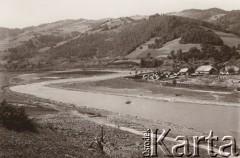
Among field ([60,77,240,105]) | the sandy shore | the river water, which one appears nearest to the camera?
the river water

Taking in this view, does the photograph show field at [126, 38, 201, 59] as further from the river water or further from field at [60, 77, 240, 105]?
the river water

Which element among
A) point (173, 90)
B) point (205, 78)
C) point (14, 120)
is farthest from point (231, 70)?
point (14, 120)

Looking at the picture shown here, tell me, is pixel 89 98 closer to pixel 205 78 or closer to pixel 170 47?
pixel 205 78

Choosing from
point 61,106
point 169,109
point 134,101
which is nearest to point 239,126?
point 169,109

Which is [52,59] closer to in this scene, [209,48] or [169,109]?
[209,48]

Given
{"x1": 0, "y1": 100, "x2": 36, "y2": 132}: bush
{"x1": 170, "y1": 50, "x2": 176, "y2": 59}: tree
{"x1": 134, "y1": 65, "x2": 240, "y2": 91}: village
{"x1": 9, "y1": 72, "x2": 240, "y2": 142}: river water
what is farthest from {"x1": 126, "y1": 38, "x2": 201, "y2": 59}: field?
{"x1": 0, "y1": 100, "x2": 36, "y2": 132}: bush
